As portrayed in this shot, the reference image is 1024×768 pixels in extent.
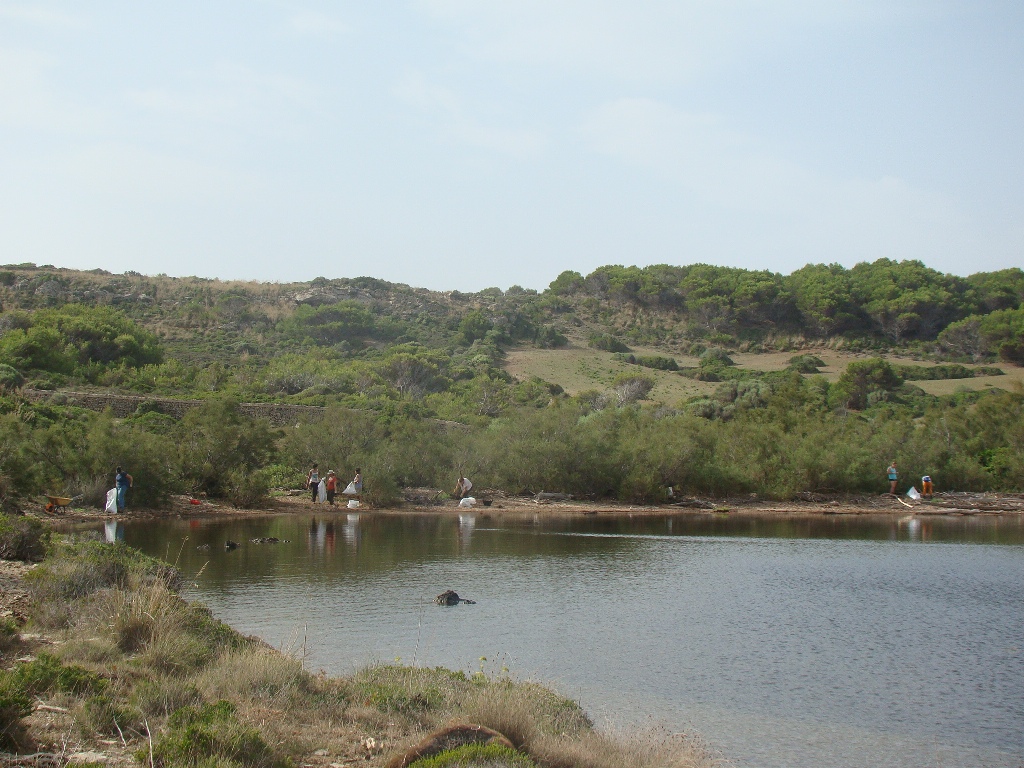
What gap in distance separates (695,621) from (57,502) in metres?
19.8

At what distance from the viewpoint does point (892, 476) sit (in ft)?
148

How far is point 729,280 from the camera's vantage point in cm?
10319

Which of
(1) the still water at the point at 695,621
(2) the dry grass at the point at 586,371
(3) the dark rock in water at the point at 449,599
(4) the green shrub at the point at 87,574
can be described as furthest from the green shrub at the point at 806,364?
(4) the green shrub at the point at 87,574

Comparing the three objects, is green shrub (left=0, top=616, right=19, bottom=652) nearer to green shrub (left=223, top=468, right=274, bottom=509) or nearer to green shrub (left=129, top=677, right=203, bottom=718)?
green shrub (left=129, top=677, right=203, bottom=718)

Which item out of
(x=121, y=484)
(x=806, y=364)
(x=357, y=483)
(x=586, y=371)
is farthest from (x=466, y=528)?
(x=806, y=364)

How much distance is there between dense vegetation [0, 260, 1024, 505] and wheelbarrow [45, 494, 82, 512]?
0.68 metres

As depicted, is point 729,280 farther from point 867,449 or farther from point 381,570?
point 381,570

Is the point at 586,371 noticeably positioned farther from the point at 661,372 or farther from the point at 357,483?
the point at 357,483

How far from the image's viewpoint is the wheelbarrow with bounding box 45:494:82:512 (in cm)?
2731

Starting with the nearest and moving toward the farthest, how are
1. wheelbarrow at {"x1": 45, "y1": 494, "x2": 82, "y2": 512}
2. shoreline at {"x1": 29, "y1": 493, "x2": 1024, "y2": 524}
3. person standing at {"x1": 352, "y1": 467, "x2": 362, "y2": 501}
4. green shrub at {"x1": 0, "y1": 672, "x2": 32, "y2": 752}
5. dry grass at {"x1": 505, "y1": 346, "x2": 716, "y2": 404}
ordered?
green shrub at {"x1": 0, "y1": 672, "x2": 32, "y2": 752}, wheelbarrow at {"x1": 45, "y1": 494, "x2": 82, "y2": 512}, shoreline at {"x1": 29, "y1": 493, "x2": 1024, "y2": 524}, person standing at {"x1": 352, "y1": 467, "x2": 362, "y2": 501}, dry grass at {"x1": 505, "y1": 346, "x2": 716, "y2": 404}

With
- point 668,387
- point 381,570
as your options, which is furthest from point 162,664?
point 668,387

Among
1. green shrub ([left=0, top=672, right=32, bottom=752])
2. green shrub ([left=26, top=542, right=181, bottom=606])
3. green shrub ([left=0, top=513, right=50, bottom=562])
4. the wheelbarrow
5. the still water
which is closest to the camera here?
green shrub ([left=0, top=672, right=32, bottom=752])

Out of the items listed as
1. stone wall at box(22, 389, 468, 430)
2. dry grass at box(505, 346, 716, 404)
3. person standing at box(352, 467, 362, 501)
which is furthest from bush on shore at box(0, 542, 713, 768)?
dry grass at box(505, 346, 716, 404)

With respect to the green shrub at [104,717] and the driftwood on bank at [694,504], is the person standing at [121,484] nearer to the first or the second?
the green shrub at [104,717]
